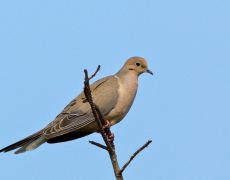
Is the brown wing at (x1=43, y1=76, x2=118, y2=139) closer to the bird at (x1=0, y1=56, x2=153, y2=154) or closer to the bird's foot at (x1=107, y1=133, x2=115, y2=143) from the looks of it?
the bird at (x1=0, y1=56, x2=153, y2=154)

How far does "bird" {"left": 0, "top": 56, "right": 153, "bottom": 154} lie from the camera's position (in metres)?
5.55

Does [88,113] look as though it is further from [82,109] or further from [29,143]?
[29,143]

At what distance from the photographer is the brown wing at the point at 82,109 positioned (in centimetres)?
569

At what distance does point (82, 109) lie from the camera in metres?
6.02

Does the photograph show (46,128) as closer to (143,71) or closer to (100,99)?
(100,99)

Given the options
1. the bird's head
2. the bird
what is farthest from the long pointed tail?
the bird's head

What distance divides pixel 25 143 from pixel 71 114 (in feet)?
2.61

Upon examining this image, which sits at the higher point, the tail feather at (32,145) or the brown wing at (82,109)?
the brown wing at (82,109)

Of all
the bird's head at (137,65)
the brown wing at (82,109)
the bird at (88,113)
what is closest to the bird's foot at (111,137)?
the bird at (88,113)

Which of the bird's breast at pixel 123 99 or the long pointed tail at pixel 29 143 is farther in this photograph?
the bird's breast at pixel 123 99

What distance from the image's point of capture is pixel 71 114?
6.00 m

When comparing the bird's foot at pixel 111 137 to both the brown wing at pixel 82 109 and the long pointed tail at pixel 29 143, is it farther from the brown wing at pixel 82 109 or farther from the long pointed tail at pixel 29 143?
the long pointed tail at pixel 29 143

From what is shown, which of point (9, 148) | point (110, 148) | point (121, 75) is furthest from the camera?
point (121, 75)

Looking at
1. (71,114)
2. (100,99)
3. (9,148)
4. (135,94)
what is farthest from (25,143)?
(135,94)
